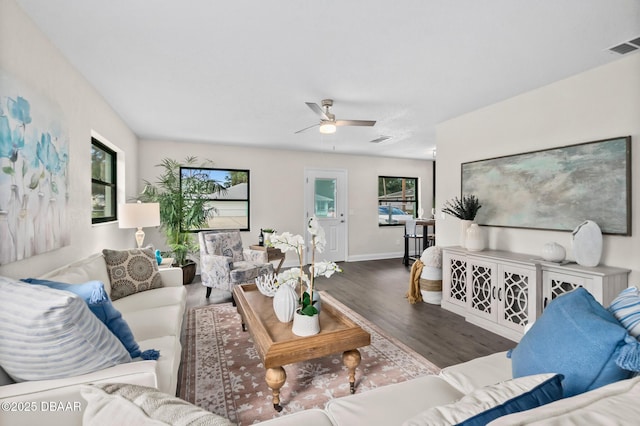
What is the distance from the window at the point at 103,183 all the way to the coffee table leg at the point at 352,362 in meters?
2.98

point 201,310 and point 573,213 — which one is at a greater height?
point 573,213

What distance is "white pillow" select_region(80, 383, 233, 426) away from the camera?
1.86 feet

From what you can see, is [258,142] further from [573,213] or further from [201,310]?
[573,213]

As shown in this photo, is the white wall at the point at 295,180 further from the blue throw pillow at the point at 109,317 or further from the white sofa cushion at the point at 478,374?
the white sofa cushion at the point at 478,374

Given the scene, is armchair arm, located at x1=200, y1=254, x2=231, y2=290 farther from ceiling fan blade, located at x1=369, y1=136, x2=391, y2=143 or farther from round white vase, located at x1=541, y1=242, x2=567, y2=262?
round white vase, located at x1=541, y1=242, x2=567, y2=262

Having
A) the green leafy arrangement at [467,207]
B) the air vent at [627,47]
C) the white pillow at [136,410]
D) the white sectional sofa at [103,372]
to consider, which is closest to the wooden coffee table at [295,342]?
the white sectional sofa at [103,372]

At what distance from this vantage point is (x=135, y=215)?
11.0 feet

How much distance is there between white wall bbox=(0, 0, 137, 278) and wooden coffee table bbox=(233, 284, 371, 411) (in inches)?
58.2

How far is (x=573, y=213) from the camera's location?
264 centimetres

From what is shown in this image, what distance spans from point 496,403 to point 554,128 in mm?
3060

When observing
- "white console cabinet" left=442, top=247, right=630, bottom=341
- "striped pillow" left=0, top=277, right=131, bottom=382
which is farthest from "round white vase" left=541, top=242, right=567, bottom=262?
"striped pillow" left=0, top=277, right=131, bottom=382

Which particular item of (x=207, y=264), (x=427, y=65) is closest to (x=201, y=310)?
(x=207, y=264)

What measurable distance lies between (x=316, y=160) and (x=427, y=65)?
4.04 m

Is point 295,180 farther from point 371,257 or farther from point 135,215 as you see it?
point 135,215
